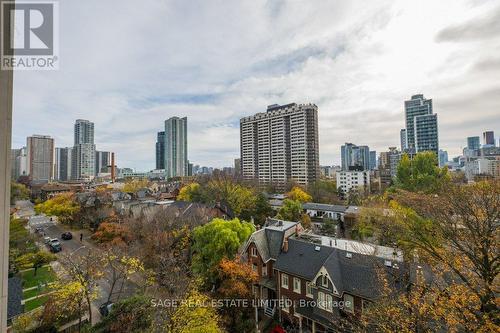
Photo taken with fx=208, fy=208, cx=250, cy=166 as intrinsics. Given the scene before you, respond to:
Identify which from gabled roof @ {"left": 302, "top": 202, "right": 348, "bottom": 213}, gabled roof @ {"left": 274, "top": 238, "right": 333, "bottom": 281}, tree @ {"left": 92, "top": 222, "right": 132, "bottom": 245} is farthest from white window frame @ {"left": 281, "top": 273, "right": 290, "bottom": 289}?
gabled roof @ {"left": 302, "top": 202, "right": 348, "bottom": 213}

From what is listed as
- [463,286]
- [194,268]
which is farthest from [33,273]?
[463,286]

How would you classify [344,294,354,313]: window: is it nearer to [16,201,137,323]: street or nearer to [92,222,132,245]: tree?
[16,201,137,323]: street

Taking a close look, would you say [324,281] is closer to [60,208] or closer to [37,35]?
Answer: [37,35]

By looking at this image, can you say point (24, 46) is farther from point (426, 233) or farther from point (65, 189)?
→ point (65, 189)

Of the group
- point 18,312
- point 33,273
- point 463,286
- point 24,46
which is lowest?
point 33,273

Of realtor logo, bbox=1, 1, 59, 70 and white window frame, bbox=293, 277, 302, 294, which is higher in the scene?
realtor logo, bbox=1, 1, 59, 70

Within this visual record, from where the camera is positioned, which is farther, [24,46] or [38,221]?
[38,221]
